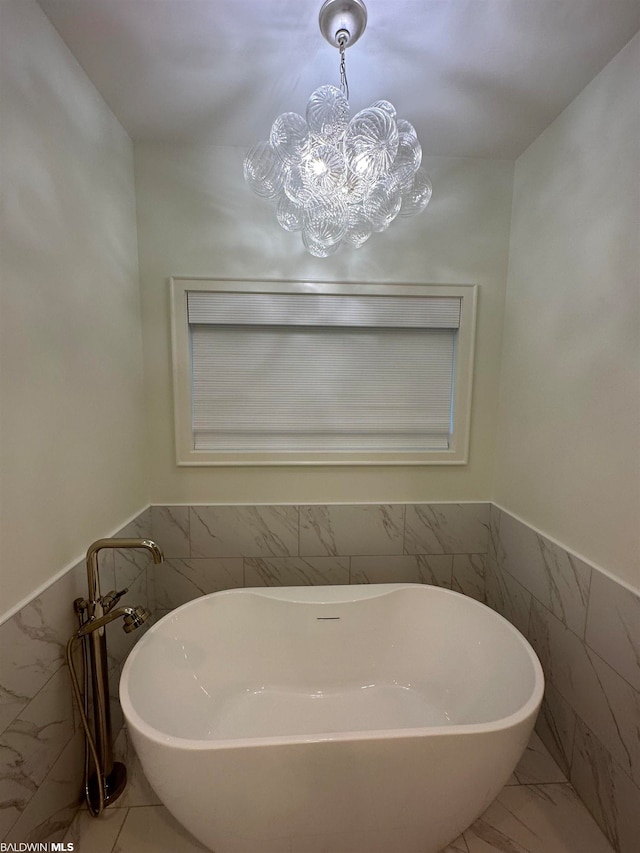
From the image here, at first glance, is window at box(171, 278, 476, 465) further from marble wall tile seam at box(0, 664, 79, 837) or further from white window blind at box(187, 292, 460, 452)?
marble wall tile seam at box(0, 664, 79, 837)

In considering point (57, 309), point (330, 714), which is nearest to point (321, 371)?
point (57, 309)

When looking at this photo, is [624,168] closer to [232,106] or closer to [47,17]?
[232,106]

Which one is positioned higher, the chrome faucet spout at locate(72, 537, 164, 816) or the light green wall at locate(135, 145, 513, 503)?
the light green wall at locate(135, 145, 513, 503)

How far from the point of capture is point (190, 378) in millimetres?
1725

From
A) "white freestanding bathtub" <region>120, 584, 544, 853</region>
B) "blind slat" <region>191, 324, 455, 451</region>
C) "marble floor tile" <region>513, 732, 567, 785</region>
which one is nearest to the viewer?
"white freestanding bathtub" <region>120, 584, 544, 853</region>

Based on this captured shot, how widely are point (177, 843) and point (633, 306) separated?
2.25 meters

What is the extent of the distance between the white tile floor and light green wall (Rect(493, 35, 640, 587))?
2.89ft

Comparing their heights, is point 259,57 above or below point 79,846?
above

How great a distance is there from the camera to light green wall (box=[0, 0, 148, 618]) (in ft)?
3.03

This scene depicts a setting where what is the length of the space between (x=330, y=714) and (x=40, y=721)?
101 cm

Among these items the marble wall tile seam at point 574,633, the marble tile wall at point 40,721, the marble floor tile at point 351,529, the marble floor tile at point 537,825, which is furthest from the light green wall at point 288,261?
the marble floor tile at point 537,825

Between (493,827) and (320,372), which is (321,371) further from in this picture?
(493,827)

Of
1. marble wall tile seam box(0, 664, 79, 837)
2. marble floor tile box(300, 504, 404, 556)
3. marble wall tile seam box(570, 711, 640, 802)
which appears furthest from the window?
marble wall tile seam box(570, 711, 640, 802)

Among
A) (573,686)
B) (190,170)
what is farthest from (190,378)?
(573,686)
